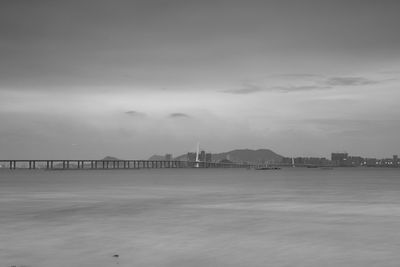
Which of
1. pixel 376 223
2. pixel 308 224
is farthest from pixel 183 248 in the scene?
pixel 376 223

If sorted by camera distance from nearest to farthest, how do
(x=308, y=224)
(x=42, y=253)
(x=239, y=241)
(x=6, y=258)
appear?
(x=6, y=258) < (x=42, y=253) < (x=239, y=241) < (x=308, y=224)

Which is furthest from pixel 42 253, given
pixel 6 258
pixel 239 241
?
pixel 239 241

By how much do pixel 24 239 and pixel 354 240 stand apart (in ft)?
39.6

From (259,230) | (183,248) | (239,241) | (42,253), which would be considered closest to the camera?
(42,253)

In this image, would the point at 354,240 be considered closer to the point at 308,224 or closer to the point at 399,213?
the point at 308,224

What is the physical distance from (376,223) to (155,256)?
45.3 feet

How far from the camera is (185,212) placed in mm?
32562

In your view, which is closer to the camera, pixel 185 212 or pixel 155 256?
pixel 155 256

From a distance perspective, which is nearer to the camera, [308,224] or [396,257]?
[396,257]

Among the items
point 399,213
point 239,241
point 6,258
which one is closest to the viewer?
point 6,258

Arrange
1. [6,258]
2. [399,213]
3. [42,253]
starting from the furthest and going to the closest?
1. [399,213]
2. [42,253]
3. [6,258]

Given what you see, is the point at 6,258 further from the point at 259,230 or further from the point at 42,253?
the point at 259,230

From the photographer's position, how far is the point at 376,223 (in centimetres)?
2623

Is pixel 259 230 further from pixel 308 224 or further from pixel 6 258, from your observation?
pixel 6 258
